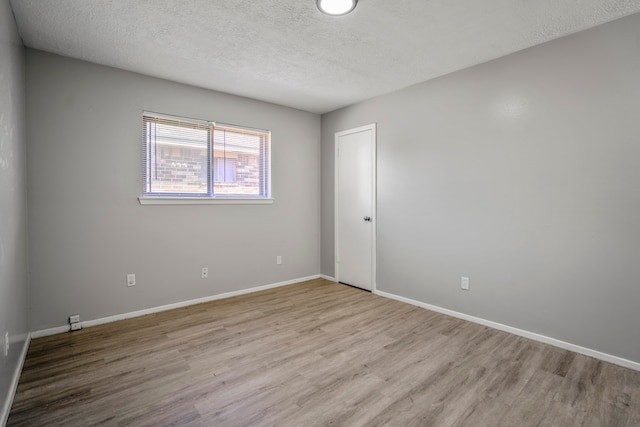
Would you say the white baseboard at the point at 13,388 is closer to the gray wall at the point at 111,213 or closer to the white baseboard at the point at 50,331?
the white baseboard at the point at 50,331

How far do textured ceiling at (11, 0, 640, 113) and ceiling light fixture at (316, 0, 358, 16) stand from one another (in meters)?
0.07

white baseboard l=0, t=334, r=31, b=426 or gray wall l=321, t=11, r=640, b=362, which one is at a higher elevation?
gray wall l=321, t=11, r=640, b=362

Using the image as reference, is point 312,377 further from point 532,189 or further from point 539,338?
point 532,189

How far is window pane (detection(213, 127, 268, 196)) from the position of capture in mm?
3830

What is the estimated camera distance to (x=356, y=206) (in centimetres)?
430

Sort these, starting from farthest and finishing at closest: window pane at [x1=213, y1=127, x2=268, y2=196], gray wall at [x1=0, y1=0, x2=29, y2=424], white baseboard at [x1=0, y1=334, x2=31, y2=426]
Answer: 1. window pane at [x1=213, y1=127, x2=268, y2=196]
2. gray wall at [x1=0, y1=0, x2=29, y2=424]
3. white baseboard at [x1=0, y1=334, x2=31, y2=426]

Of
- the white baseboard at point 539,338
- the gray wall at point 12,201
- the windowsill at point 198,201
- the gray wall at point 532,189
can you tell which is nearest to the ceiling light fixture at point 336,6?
the gray wall at point 532,189

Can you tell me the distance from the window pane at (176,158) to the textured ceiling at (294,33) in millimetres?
580

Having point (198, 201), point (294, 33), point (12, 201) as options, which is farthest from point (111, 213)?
point (294, 33)

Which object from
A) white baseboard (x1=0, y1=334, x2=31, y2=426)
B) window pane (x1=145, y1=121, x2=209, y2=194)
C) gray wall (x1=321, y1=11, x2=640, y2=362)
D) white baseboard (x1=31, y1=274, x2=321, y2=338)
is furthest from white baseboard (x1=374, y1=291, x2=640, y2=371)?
white baseboard (x1=0, y1=334, x2=31, y2=426)

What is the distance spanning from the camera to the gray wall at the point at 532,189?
2281 mm

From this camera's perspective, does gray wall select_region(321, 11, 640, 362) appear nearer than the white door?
Yes

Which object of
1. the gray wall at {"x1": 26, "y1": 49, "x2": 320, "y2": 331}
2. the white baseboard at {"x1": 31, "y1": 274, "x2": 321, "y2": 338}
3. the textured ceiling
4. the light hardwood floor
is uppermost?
the textured ceiling

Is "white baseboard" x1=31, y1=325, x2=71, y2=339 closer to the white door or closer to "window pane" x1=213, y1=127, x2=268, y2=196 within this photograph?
"window pane" x1=213, y1=127, x2=268, y2=196
